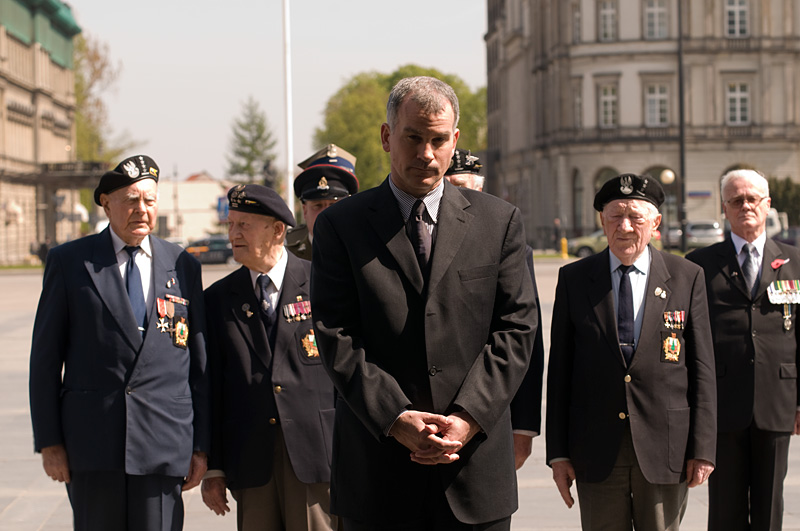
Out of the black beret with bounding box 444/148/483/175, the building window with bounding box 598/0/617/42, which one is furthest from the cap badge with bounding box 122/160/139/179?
the building window with bounding box 598/0/617/42

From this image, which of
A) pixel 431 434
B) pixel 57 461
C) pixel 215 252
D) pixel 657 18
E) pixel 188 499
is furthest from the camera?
pixel 657 18

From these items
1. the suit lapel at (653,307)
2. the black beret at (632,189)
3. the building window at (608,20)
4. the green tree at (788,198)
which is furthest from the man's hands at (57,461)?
the building window at (608,20)

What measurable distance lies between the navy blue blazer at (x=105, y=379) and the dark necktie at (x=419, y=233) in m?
1.51

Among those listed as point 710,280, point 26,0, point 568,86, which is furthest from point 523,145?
point 710,280

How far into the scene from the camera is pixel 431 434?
3836 millimetres

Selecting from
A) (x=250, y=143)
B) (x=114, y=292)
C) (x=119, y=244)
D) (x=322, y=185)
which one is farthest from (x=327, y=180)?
(x=250, y=143)

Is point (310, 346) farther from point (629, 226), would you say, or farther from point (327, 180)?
point (327, 180)

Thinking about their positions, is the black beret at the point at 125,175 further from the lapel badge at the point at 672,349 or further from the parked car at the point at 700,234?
the parked car at the point at 700,234

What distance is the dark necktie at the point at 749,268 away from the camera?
6223mm

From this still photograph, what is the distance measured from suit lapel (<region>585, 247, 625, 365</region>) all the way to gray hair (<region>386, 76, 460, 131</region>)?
4.97 ft

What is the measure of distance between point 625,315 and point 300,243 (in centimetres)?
274

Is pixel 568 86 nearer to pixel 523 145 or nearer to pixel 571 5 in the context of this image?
pixel 571 5

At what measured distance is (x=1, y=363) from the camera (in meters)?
16.5

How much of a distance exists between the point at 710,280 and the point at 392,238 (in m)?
2.68
